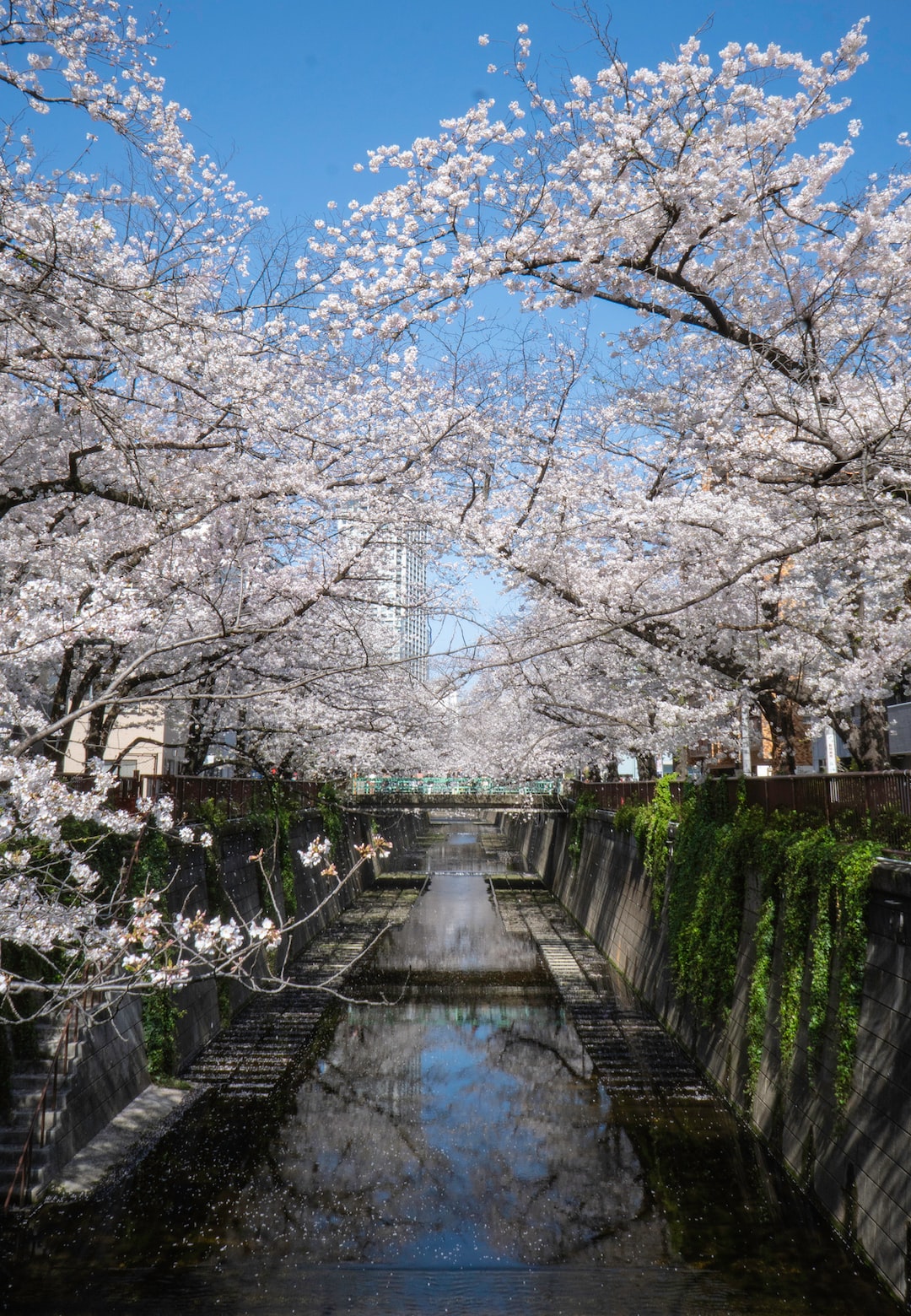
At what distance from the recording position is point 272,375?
1171cm

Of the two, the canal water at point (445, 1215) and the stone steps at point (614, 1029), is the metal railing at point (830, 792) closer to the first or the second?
the canal water at point (445, 1215)

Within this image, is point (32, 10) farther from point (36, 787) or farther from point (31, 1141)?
point (31, 1141)

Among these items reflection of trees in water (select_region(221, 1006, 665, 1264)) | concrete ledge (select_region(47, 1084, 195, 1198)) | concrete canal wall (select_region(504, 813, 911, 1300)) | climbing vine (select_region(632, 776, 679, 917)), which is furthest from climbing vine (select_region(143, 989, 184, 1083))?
climbing vine (select_region(632, 776, 679, 917))

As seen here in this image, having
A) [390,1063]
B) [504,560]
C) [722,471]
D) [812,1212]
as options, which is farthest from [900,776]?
[390,1063]

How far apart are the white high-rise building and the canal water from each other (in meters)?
6.66

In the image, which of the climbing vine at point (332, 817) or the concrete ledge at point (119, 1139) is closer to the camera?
the concrete ledge at point (119, 1139)

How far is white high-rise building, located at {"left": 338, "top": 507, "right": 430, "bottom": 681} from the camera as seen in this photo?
13.8 meters

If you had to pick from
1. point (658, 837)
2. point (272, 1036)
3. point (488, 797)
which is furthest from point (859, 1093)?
point (488, 797)

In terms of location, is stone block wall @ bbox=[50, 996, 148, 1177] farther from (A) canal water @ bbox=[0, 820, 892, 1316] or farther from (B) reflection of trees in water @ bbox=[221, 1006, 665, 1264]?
(B) reflection of trees in water @ bbox=[221, 1006, 665, 1264]

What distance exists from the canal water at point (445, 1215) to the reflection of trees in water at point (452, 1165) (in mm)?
35

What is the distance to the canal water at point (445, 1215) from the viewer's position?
364 inches

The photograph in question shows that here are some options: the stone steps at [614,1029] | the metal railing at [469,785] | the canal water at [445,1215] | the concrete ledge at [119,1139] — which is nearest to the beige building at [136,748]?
the metal railing at [469,785]

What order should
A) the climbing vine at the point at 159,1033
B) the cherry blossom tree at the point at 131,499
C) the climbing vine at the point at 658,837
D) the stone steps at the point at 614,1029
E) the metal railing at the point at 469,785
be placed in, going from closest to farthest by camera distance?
the cherry blossom tree at the point at 131,499, the climbing vine at the point at 159,1033, the stone steps at the point at 614,1029, the climbing vine at the point at 658,837, the metal railing at the point at 469,785

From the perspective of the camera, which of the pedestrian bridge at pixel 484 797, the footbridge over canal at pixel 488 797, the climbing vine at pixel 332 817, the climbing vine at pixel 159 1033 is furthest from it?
the pedestrian bridge at pixel 484 797
